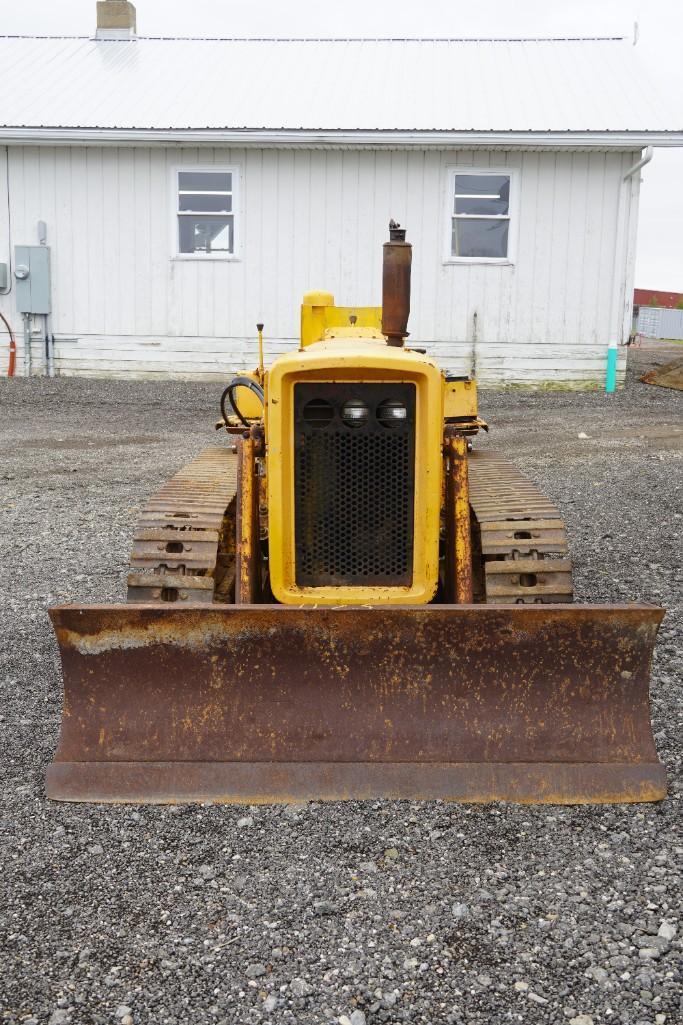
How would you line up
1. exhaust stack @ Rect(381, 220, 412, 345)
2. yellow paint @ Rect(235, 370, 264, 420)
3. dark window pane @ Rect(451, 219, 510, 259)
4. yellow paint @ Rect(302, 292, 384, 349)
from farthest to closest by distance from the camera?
dark window pane @ Rect(451, 219, 510, 259) < yellow paint @ Rect(302, 292, 384, 349) < yellow paint @ Rect(235, 370, 264, 420) < exhaust stack @ Rect(381, 220, 412, 345)

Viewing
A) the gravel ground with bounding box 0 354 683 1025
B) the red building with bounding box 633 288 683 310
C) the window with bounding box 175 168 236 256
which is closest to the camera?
the gravel ground with bounding box 0 354 683 1025

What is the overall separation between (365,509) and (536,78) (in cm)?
1563

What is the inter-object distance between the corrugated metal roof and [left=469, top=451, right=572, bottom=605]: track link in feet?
39.5

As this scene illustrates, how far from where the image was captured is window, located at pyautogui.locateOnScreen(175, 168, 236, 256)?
1617cm

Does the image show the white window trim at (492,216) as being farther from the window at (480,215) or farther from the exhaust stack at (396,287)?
the exhaust stack at (396,287)

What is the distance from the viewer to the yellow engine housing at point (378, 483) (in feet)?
12.9

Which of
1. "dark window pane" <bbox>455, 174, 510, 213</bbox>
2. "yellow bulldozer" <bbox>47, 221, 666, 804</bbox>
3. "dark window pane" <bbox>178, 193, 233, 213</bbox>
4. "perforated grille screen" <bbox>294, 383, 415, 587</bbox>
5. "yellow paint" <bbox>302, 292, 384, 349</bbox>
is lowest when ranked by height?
"yellow bulldozer" <bbox>47, 221, 666, 804</bbox>

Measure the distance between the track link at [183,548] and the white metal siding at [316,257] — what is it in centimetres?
1156

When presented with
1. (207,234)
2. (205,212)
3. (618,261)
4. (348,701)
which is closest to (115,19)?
(205,212)

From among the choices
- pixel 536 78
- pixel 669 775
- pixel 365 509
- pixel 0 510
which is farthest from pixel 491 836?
pixel 536 78

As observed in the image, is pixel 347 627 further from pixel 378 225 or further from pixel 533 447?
pixel 378 225

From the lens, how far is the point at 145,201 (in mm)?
16219

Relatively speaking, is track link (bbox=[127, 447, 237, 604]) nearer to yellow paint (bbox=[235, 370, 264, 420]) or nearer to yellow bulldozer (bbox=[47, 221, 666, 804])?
yellow bulldozer (bbox=[47, 221, 666, 804])

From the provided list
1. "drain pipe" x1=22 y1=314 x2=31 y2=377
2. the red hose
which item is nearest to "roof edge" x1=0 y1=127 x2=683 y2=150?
"drain pipe" x1=22 y1=314 x2=31 y2=377
